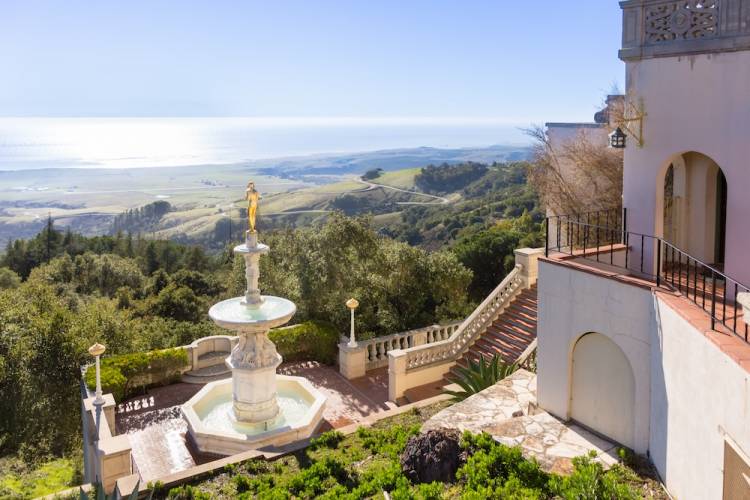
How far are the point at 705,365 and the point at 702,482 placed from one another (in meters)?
1.18

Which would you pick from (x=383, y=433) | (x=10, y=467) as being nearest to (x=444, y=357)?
(x=383, y=433)

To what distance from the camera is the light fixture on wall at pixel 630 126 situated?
28.9 ft

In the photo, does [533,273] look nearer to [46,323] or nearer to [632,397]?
[632,397]

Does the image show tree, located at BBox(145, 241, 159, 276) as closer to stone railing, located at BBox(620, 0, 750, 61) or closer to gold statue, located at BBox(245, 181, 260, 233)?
gold statue, located at BBox(245, 181, 260, 233)

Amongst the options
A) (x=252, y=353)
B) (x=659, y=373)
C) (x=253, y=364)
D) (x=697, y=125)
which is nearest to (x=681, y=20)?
(x=697, y=125)

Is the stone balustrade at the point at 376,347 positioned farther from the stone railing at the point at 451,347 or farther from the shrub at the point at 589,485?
the shrub at the point at 589,485

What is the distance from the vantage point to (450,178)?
99.7 m

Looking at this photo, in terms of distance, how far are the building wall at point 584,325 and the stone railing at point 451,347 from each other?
4.17 metres

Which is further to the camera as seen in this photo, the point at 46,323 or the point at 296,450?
the point at 46,323

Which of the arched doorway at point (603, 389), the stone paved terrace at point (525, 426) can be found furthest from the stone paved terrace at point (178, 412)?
the arched doorway at point (603, 389)

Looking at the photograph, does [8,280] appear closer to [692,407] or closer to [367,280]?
[367,280]

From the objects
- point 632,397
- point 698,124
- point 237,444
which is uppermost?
point 698,124

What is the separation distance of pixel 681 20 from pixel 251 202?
301 inches

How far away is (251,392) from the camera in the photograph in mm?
11391
